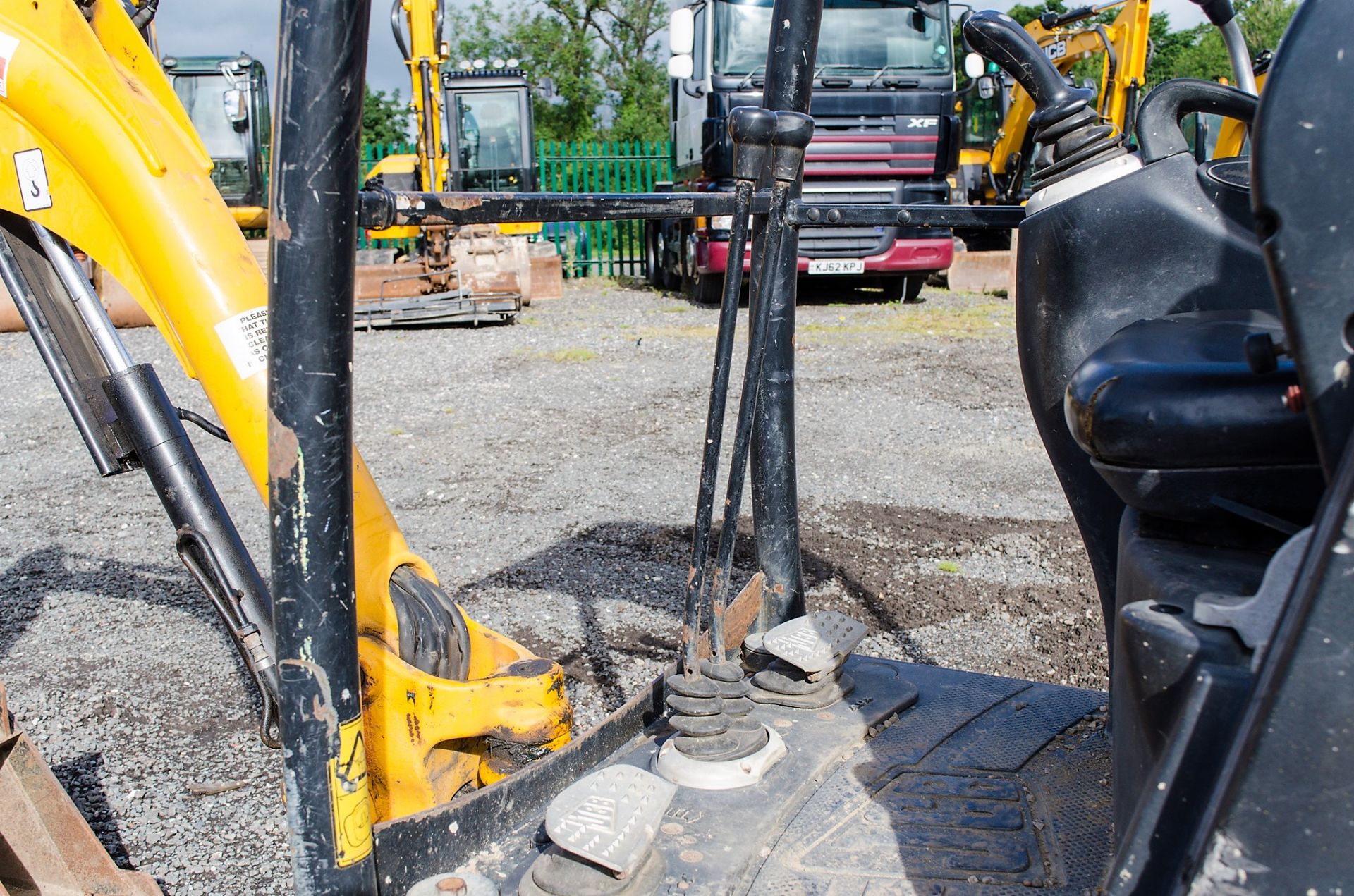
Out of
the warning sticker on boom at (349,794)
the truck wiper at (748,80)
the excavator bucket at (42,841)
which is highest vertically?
the truck wiper at (748,80)

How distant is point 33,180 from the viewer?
1501 millimetres

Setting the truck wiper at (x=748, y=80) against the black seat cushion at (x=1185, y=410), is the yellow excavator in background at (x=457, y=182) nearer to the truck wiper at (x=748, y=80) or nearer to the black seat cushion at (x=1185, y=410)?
the truck wiper at (x=748, y=80)

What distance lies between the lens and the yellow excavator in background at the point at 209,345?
142 centimetres

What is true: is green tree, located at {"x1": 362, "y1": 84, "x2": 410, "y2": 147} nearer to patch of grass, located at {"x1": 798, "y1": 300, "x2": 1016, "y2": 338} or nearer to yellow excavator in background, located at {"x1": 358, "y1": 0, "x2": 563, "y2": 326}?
yellow excavator in background, located at {"x1": 358, "y1": 0, "x2": 563, "y2": 326}

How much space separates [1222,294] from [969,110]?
19978 mm

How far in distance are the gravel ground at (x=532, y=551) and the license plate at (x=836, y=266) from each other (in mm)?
3275

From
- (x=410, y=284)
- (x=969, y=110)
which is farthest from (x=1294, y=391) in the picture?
(x=969, y=110)

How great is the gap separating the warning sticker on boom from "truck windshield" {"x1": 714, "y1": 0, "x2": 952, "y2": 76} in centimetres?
1056

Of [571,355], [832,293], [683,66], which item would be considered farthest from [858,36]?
[571,355]

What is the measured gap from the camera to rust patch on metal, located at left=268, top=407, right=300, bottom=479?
89 centimetres

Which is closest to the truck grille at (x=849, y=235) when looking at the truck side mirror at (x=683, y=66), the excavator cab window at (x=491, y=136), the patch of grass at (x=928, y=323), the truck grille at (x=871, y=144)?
the truck grille at (x=871, y=144)

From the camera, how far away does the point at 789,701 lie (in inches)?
61.7

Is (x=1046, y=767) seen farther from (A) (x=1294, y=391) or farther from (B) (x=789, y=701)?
(A) (x=1294, y=391)

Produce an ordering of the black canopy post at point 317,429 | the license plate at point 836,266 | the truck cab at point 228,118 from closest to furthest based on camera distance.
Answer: the black canopy post at point 317,429, the license plate at point 836,266, the truck cab at point 228,118
